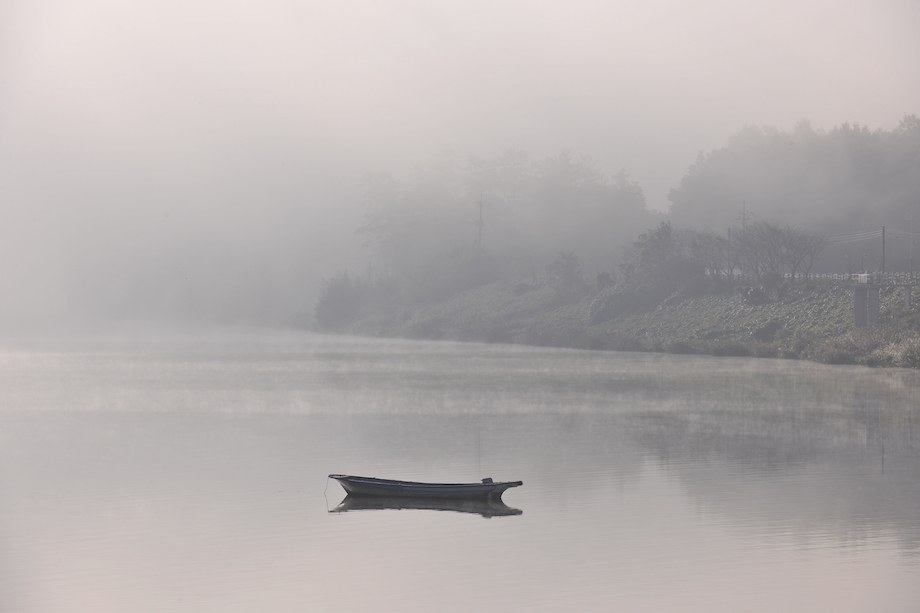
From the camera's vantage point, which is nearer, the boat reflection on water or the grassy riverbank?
the boat reflection on water

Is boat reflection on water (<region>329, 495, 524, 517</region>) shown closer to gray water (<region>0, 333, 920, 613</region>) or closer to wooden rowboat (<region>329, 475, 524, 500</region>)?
wooden rowboat (<region>329, 475, 524, 500</region>)

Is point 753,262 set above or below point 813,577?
above

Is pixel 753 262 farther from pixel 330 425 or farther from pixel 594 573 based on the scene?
pixel 594 573

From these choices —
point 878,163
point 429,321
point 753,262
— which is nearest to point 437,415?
point 753,262

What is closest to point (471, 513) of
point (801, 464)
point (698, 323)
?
point (801, 464)

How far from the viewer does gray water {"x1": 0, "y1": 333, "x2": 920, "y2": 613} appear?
16.2 m

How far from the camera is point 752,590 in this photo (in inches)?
624

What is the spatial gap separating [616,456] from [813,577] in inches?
512

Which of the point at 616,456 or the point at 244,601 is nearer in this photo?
the point at 244,601

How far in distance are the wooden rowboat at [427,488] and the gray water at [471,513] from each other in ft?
2.05

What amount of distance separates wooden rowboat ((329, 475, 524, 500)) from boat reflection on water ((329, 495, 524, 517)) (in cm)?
15

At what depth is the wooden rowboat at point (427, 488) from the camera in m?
21.9

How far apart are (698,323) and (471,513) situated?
6935cm

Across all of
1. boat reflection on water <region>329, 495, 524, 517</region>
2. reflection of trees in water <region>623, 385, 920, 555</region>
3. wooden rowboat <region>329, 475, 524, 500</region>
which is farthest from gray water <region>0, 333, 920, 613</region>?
wooden rowboat <region>329, 475, 524, 500</region>
